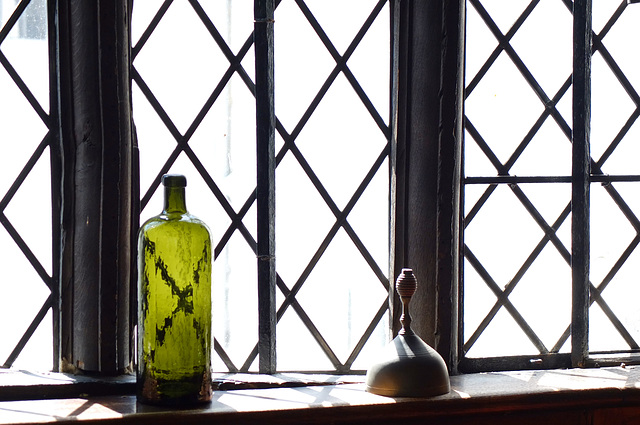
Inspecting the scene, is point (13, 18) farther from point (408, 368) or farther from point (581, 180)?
point (581, 180)

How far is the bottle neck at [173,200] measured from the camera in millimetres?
1042

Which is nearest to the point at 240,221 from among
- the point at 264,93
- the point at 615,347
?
the point at 264,93

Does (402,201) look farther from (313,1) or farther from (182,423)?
(182,423)

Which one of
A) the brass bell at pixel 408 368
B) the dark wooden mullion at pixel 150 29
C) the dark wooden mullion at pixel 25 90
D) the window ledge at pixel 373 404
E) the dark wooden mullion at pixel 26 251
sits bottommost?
the window ledge at pixel 373 404

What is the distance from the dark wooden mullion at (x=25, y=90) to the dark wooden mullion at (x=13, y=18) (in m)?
0.04

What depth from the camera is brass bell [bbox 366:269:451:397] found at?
1.06 meters

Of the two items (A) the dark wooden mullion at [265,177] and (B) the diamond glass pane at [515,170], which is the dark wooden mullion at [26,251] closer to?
(A) the dark wooden mullion at [265,177]

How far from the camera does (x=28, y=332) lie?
1.17 meters

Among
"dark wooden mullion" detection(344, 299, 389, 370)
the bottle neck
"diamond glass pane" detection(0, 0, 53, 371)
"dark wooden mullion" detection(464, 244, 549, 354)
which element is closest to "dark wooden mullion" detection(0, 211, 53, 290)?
"diamond glass pane" detection(0, 0, 53, 371)

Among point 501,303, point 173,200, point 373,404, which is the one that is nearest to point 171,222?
point 173,200

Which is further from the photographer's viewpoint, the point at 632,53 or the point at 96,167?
the point at 632,53

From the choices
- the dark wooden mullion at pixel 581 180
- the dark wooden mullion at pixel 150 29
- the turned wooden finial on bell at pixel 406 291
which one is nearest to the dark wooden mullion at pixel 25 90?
the dark wooden mullion at pixel 150 29

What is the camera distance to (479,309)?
127 centimetres

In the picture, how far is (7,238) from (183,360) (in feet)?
1.37
